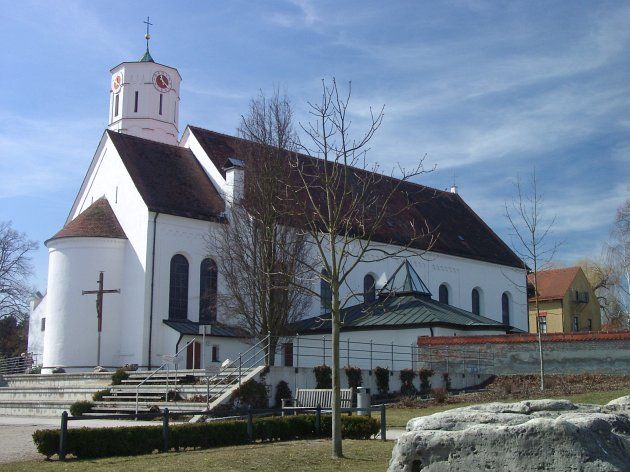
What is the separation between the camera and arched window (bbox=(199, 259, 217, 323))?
38875 mm

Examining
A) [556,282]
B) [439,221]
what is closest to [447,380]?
[439,221]

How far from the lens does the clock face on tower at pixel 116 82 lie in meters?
52.6

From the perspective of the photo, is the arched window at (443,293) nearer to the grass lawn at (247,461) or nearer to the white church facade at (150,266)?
the white church facade at (150,266)

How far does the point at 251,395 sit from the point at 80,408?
6.06m

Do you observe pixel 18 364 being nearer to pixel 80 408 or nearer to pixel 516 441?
pixel 80 408

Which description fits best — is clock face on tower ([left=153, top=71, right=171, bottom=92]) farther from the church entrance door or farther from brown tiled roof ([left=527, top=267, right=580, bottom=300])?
brown tiled roof ([left=527, top=267, right=580, bottom=300])

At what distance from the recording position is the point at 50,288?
3897cm

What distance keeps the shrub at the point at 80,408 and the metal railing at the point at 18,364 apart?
17639 millimetres

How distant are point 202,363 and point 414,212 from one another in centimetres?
2004

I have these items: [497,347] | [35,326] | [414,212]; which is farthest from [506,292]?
[35,326]

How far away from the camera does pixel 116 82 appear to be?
2085 inches

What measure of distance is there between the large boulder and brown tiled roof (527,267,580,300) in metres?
64.9

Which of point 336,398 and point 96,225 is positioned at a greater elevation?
point 96,225

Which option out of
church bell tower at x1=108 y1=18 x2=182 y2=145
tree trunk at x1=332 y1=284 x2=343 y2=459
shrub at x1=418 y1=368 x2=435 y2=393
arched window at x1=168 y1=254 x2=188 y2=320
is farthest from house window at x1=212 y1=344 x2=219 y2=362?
tree trunk at x1=332 y1=284 x2=343 y2=459
